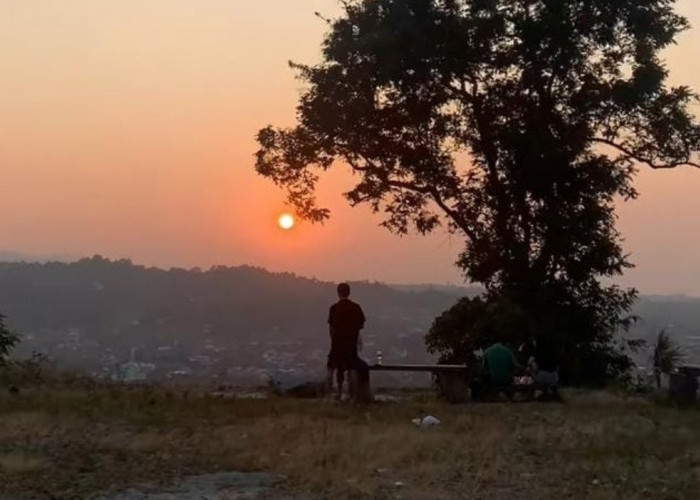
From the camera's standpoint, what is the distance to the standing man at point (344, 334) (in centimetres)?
1669

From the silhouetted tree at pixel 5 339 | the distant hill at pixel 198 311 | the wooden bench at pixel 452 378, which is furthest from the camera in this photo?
the distant hill at pixel 198 311

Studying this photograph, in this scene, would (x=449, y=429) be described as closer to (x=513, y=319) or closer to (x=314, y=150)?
(x=513, y=319)

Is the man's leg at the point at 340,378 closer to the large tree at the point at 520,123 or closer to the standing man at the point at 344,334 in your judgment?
the standing man at the point at 344,334

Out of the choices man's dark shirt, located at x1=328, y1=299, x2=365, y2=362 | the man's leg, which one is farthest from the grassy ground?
man's dark shirt, located at x1=328, y1=299, x2=365, y2=362

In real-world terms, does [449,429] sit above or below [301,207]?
below

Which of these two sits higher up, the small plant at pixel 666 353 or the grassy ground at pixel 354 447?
the small plant at pixel 666 353

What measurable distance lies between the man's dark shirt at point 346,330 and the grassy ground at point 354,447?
3.45 ft

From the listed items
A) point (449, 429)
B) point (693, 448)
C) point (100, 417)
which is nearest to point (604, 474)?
point (693, 448)

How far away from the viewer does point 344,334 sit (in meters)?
16.7

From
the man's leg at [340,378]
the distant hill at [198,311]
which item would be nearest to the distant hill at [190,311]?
the distant hill at [198,311]

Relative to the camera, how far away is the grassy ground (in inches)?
380

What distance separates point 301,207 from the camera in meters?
23.9

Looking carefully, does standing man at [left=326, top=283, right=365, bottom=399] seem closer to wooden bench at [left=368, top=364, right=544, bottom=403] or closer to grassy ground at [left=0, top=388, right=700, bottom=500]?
wooden bench at [left=368, top=364, right=544, bottom=403]

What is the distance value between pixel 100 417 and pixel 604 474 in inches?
284
